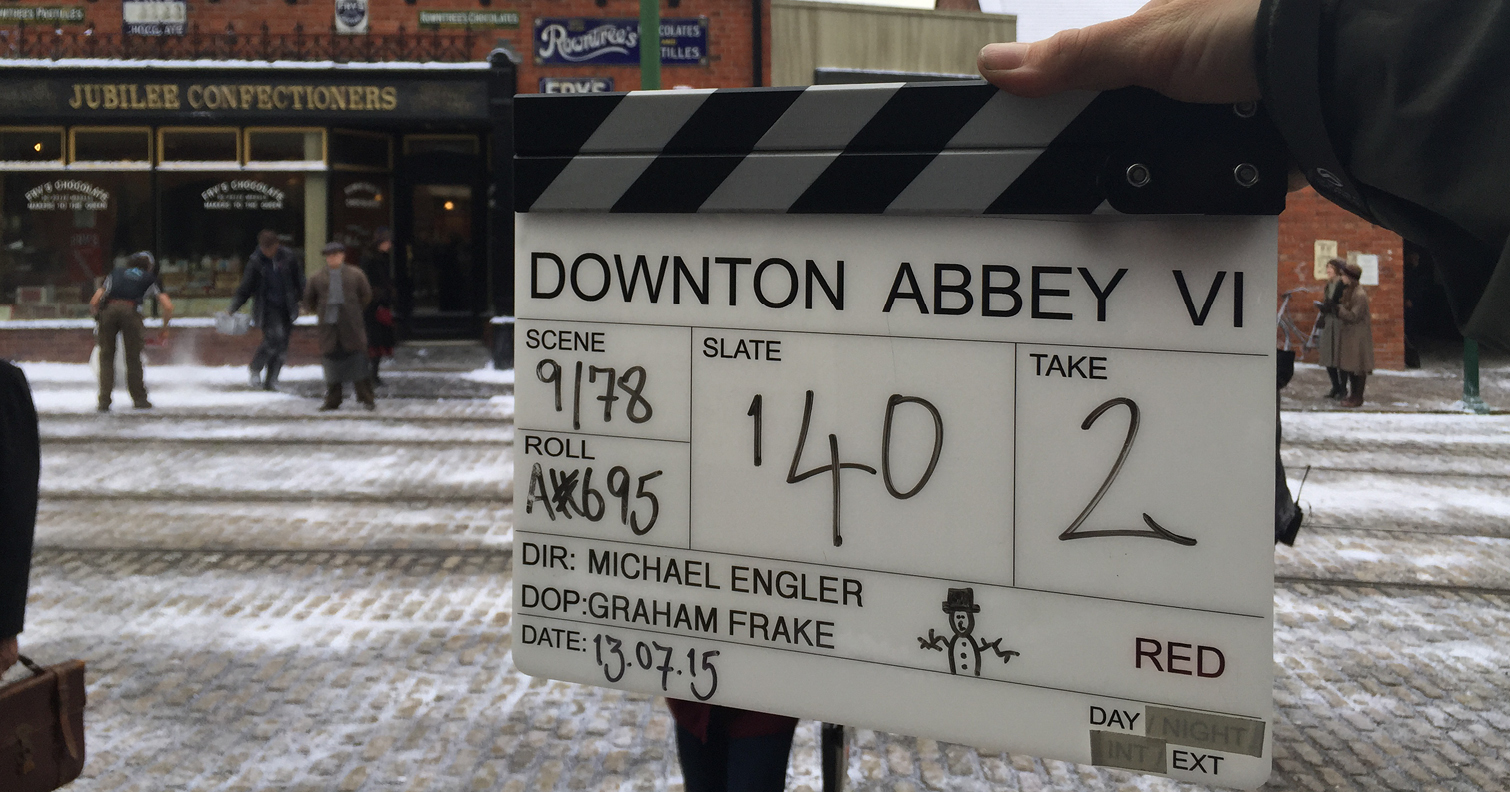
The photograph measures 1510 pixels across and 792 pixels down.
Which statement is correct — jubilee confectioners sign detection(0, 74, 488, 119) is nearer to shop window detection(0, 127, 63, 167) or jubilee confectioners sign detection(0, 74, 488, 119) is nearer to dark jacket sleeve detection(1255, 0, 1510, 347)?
shop window detection(0, 127, 63, 167)

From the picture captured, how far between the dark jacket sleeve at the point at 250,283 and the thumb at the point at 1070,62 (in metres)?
16.7

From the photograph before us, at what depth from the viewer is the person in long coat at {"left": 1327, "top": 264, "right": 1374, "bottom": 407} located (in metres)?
15.7

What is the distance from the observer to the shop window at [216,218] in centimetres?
1869

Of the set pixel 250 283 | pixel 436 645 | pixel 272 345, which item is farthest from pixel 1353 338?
pixel 250 283

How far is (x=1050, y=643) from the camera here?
61.7 inches

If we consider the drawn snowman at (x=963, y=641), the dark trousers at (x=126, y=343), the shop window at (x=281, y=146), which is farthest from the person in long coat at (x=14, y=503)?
the shop window at (x=281, y=146)

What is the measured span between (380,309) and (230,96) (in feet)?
16.4

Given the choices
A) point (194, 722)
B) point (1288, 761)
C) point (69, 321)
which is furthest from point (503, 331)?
point (1288, 761)

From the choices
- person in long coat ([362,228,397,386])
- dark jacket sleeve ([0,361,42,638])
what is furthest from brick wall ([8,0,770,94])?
dark jacket sleeve ([0,361,42,638])

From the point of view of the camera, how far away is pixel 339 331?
14422 millimetres

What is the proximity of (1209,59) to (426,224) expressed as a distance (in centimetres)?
2028

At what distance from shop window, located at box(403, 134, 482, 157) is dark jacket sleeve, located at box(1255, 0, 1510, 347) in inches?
786

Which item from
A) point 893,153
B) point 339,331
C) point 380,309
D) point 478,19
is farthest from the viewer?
point 478,19

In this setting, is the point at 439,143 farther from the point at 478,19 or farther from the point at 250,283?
the point at 250,283
